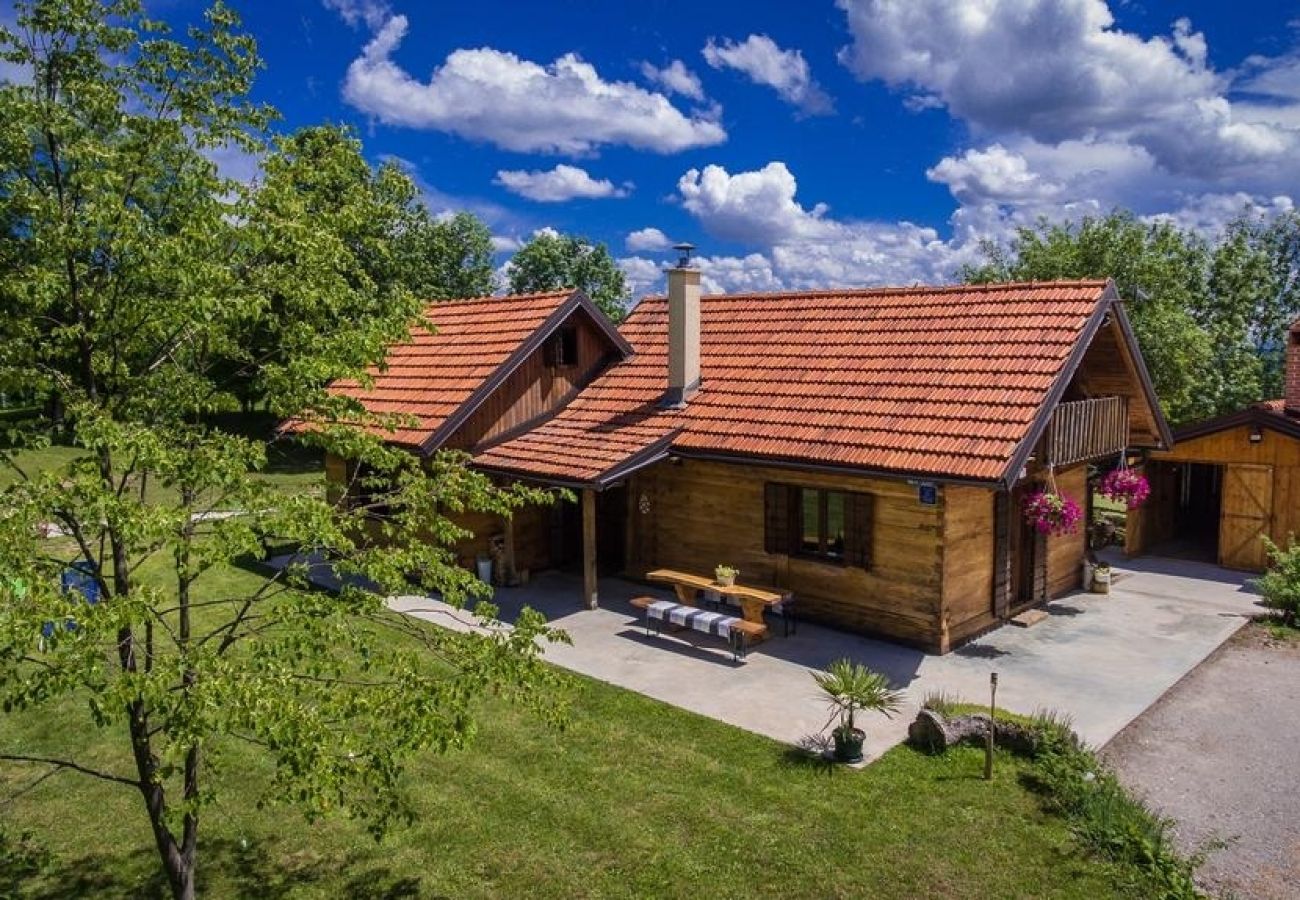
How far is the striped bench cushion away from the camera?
1316 centimetres

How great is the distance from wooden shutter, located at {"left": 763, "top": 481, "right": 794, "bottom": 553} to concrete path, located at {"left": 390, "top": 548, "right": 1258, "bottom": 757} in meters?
1.39

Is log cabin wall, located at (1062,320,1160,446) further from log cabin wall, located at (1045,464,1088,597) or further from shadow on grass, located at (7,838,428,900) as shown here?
shadow on grass, located at (7,838,428,900)

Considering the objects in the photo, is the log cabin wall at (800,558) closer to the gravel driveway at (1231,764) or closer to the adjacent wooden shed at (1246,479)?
the gravel driveway at (1231,764)

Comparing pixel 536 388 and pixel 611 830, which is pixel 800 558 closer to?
pixel 536 388

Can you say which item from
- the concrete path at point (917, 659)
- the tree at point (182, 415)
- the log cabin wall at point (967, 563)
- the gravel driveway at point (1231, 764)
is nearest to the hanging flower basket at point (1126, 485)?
the concrete path at point (917, 659)

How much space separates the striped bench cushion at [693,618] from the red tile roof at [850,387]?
7.84 feet

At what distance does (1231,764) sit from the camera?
9938 millimetres

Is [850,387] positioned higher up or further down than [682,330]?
further down

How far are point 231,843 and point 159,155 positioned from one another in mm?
6076

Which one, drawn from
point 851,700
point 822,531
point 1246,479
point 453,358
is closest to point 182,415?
point 851,700

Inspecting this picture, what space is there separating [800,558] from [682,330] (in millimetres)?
4866

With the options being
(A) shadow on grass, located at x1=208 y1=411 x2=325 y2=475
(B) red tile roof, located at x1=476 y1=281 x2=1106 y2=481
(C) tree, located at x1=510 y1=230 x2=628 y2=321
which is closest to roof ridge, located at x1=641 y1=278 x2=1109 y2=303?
(B) red tile roof, located at x1=476 y1=281 x2=1106 y2=481

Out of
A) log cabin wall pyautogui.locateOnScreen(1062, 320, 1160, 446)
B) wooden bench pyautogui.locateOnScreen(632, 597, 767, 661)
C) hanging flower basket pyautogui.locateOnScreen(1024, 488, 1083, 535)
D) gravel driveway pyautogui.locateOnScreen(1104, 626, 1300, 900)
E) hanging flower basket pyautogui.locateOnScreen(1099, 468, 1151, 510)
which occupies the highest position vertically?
log cabin wall pyautogui.locateOnScreen(1062, 320, 1160, 446)

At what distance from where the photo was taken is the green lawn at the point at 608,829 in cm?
768
